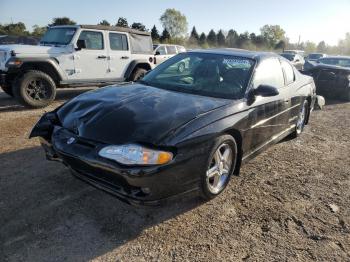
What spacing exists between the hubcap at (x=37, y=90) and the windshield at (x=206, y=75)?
3.77m

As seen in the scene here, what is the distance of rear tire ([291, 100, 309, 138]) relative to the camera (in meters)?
5.63

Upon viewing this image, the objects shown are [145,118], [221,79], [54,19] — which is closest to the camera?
[145,118]

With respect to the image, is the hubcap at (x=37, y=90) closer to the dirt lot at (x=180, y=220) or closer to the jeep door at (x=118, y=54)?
the jeep door at (x=118, y=54)

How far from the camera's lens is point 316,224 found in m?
3.09

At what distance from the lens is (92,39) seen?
8148 mm

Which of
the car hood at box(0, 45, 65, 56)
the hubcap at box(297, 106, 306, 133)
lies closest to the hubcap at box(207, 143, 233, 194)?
the hubcap at box(297, 106, 306, 133)

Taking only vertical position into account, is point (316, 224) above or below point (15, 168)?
below

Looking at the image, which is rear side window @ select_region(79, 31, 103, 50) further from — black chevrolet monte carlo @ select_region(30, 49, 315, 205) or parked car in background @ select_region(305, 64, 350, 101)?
parked car in background @ select_region(305, 64, 350, 101)

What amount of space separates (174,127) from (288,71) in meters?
3.02

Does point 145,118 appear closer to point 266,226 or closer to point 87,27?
point 266,226

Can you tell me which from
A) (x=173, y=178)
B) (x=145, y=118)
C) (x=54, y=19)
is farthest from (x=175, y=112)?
(x=54, y=19)

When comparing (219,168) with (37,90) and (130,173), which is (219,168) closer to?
(130,173)

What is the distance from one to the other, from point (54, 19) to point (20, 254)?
47.2 m

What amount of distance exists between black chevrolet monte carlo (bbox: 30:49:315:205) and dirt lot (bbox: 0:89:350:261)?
0.33 meters
